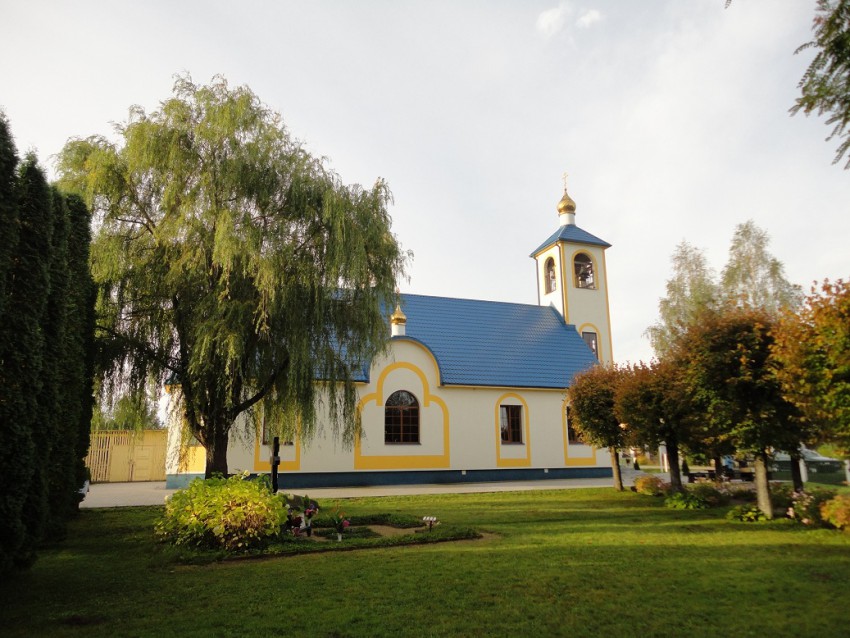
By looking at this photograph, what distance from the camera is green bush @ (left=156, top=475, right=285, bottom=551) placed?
837 centimetres

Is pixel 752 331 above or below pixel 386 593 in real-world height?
above

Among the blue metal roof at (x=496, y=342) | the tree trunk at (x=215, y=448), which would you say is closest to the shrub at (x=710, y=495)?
the blue metal roof at (x=496, y=342)

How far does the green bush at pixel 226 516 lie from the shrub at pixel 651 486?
1175cm

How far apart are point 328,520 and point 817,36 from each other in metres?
10.6

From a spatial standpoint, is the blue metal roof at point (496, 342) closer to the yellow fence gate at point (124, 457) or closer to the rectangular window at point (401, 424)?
the rectangular window at point (401, 424)

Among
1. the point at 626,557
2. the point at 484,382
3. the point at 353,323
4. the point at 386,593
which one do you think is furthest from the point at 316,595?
the point at 484,382

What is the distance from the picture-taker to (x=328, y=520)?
11.3m

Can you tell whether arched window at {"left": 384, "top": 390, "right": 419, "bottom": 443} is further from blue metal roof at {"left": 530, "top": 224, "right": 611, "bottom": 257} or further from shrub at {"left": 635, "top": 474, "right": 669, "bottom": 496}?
blue metal roof at {"left": 530, "top": 224, "right": 611, "bottom": 257}

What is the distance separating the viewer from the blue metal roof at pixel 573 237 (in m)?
29.5

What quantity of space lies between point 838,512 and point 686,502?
420 cm

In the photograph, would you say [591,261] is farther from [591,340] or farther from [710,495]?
[710,495]

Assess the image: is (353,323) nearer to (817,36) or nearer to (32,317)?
(32,317)

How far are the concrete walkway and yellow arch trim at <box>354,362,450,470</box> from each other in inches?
36.7

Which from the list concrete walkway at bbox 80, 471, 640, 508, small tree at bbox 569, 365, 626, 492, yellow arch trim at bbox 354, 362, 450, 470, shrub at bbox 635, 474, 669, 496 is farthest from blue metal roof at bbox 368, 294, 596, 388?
shrub at bbox 635, 474, 669, 496
